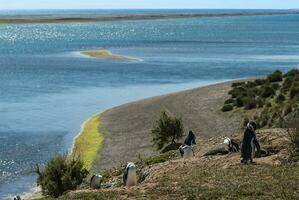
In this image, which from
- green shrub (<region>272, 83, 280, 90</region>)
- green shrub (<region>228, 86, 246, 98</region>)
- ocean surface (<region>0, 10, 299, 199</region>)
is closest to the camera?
ocean surface (<region>0, 10, 299, 199</region>)

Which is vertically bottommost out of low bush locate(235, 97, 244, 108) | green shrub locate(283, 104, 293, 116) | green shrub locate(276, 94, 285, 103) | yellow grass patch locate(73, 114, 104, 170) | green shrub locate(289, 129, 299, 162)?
yellow grass patch locate(73, 114, 104, 170)

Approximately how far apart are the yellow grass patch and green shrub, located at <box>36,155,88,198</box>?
19.1ft

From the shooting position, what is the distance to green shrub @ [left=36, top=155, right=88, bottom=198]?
20.8 meters

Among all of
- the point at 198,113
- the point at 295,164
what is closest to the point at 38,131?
the point at 198,113

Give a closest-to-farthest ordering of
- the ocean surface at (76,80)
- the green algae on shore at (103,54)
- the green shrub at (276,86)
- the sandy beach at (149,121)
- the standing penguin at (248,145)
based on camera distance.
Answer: the standing penguin at (248,145)
the sandy beach at (149,121)
the ocean surface at (76,80)
the green shrub at (276,86)
the green algae on shore at (103,54)

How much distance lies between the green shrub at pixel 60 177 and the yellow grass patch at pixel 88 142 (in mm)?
5814

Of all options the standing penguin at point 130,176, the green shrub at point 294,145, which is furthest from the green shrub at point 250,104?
the standing penguin at point 130,176

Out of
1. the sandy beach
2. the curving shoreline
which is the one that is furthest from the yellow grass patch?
the curving shoreline

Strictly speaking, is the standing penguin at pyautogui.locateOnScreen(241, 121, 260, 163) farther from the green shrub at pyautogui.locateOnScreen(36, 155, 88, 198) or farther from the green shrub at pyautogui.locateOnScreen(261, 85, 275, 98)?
the green shrub at pyautogui.locateOnScreen(261, 85, 275, 98)

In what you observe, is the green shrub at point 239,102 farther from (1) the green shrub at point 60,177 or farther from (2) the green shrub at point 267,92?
(1) the green shrub at point 60,177

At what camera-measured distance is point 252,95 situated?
40.6 meters

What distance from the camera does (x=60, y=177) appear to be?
2119 cm

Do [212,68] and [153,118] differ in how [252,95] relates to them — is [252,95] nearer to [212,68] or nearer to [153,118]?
[153,118]

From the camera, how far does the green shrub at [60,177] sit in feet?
68.2
